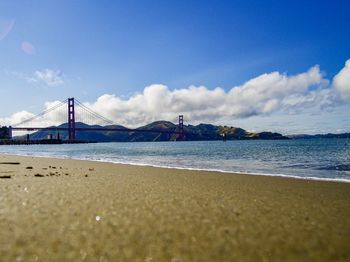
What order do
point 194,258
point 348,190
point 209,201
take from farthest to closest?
1. point 348,190
2. point 209,201
3. point 194,258

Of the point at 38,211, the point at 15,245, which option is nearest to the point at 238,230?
the point at 15,245

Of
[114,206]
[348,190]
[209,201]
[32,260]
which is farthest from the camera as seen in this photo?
[348,190]

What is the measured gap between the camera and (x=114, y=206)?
6.70 m

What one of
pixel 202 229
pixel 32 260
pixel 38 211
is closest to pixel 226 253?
pixel 202 229

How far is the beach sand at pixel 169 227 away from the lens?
4066 mm

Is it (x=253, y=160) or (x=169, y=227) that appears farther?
(x=253, y=160)

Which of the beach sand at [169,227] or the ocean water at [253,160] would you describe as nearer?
the beach sand at [169,227]

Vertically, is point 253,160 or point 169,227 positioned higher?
point 169,227

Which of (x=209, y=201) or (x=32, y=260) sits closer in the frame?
(x=32, y=260)

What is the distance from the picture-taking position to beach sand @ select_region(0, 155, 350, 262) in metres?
4.07

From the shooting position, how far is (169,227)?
5.20 m

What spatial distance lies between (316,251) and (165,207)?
335cm

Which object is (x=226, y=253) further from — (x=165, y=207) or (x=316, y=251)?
(x=165, y=207)

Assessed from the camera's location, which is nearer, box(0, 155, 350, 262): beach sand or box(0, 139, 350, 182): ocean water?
box(0, 155, 350, 262): beach sand
